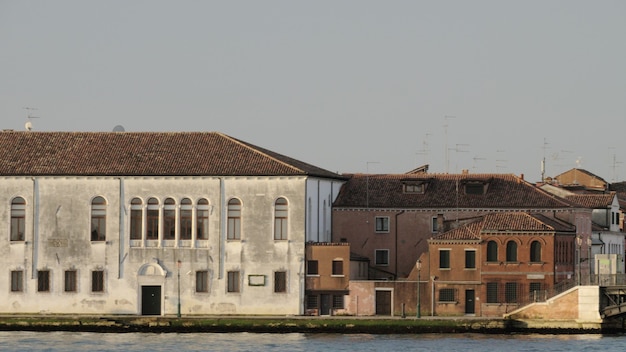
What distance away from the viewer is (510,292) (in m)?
76.5

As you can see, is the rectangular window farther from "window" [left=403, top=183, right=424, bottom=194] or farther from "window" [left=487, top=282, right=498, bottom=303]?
"window" [left=403, top=183, right=424, bottom=194]

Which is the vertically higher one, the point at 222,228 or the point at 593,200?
the point at 593,200

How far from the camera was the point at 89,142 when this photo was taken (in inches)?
3174

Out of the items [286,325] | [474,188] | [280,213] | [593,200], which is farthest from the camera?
[593,200]

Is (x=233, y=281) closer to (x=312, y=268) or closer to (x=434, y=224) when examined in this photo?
(x=312, y=268)

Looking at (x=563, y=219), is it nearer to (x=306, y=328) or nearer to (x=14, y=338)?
(x=306, y=328)

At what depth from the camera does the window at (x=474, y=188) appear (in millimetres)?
83188

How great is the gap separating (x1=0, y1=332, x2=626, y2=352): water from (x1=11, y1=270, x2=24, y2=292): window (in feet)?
14.6

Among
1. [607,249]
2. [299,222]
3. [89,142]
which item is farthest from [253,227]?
[607,249]

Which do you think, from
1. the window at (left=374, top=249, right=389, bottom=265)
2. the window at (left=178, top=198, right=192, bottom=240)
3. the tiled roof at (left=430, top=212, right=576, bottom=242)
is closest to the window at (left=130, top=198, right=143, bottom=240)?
the window at (left=178, top=198, right=192, bottom=240)

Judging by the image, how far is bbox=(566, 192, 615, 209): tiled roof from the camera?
3531 inches

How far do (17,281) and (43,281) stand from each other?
1118 mm

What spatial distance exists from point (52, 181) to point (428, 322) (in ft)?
54.3

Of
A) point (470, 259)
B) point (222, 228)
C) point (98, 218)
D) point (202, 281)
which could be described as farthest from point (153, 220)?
point (470, 259)
